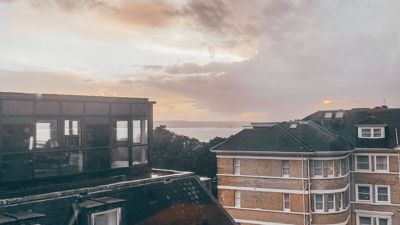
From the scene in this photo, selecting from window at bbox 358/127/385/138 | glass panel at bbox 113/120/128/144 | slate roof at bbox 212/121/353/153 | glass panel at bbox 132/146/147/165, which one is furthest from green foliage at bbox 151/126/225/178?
glass panel at bbox 113/120/128/144

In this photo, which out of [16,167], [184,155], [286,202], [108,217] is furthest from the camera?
[184,155]

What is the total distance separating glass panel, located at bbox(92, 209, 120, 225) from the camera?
1227 cm

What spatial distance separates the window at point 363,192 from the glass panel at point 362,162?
1.75 meters

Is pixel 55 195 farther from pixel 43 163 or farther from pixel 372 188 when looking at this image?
pixel 372 188

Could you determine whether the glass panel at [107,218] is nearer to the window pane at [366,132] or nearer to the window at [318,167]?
the window at [318,167]

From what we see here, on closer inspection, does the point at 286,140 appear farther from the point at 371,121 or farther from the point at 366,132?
the point at 371,121

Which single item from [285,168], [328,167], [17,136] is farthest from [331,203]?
[17,136]

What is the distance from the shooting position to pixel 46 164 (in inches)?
524

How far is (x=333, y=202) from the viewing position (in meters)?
34.7

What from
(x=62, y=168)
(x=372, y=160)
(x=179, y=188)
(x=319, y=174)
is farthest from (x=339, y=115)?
(x=62, y=168)

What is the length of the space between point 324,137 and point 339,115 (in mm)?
9736

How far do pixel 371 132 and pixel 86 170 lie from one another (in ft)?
107

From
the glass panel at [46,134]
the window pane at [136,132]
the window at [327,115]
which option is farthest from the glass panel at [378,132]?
the glass panel at [46,134]

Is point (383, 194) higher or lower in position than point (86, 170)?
lower
